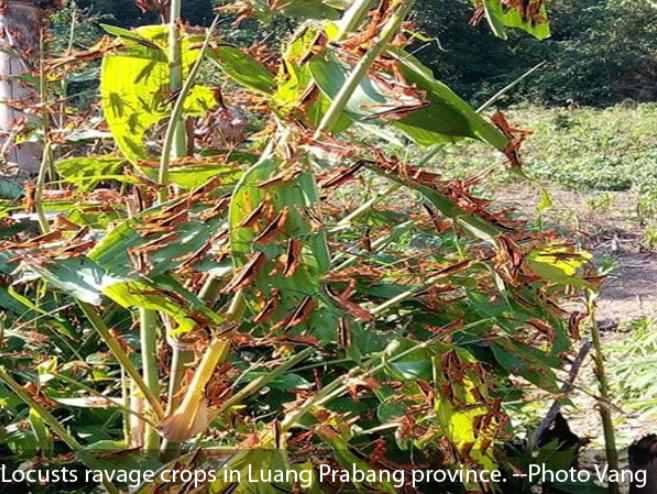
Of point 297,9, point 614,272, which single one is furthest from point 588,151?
point 297,9

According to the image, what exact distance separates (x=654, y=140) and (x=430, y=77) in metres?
9.08

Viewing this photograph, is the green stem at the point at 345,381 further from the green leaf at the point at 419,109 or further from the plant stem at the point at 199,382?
the green leaf at the point at 419,109

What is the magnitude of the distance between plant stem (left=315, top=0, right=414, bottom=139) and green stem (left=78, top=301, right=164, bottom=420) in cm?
26

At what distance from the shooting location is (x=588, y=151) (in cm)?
869

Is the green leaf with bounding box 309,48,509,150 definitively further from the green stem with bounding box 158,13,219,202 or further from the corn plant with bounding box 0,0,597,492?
the green stem with bounding box 158,13,219,202

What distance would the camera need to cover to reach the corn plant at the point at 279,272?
2.01 ft

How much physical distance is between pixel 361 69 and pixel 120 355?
33cm

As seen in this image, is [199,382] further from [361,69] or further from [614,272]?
[614,272]

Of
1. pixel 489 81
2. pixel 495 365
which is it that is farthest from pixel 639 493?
pixel 489 81

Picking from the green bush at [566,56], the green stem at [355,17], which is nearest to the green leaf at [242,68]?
the green stem at [355,17]

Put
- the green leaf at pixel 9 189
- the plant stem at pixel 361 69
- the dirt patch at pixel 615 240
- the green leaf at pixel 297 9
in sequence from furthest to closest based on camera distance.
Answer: the dirt patch at pixel 615 240
the green leaf at pixel 9 189
the green leaf at pixel 297 9
the plant stem at pixel 361 69

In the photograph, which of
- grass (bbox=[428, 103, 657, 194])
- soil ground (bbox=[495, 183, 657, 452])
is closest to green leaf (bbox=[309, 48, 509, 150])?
soil ground (bbox=[495, 183, 657, 452])

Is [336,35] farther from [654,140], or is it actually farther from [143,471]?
[654,140]

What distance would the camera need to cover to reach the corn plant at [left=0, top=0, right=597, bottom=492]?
613 millimetres
